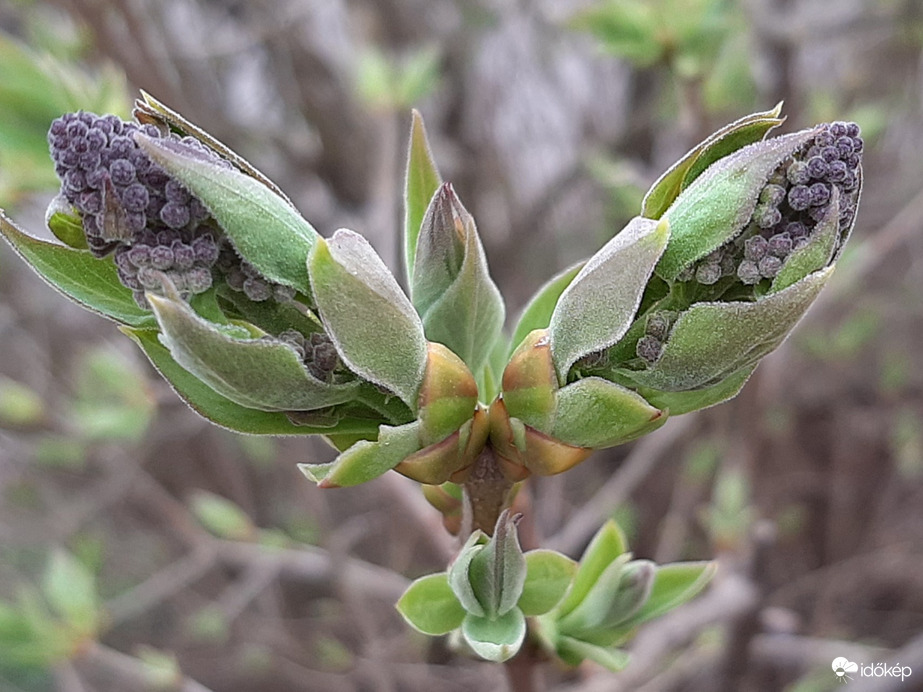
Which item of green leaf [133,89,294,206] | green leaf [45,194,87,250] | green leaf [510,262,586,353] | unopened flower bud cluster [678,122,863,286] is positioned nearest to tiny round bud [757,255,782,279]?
unopened flower bud cluster [678,122,863,286]

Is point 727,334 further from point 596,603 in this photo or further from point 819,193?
point 596,603

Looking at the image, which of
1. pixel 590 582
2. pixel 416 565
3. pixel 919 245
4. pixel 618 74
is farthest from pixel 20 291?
pixel 919 245

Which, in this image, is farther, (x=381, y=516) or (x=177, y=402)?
(x=381, y=516)

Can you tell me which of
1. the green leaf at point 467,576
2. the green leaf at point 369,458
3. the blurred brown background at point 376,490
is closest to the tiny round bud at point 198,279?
the green leaf at point 369,458

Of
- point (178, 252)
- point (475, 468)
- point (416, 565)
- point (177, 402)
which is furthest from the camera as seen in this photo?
point (416, 565)

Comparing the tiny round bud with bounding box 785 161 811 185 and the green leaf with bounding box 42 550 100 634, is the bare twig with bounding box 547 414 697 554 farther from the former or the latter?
the tiny round bud with bounding box 785 161 811 185

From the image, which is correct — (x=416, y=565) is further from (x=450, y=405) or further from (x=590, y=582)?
(x=450, y=405)

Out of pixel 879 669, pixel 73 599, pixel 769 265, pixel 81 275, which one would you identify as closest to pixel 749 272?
pixel 769 265
